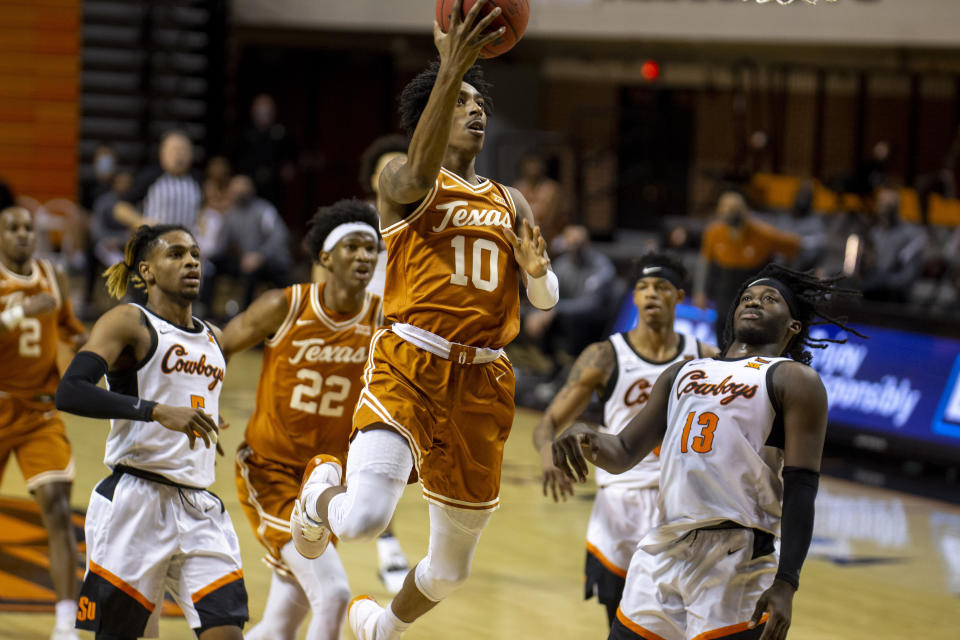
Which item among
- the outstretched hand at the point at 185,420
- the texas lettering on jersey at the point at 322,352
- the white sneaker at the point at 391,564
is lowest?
the white sneaker at the point at 391,564

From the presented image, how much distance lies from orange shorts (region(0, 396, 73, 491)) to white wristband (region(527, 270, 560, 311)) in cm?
250

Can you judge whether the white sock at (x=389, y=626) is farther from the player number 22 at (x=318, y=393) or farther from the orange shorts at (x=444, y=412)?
the player number 22 at (x=318, y=393)

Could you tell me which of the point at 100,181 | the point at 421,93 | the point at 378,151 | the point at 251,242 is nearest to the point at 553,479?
the point at 421,93

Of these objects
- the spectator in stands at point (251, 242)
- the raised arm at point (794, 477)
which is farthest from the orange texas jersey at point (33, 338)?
the spectator in stands at point (251, 242)

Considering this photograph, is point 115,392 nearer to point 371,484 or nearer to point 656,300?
point 371,484

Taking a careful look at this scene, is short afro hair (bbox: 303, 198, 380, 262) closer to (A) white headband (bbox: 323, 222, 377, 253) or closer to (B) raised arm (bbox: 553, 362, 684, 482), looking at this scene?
(A) white headband (bbox: 323, 222, 377, 253)

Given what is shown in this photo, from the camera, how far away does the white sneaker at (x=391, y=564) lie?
21.9 ft

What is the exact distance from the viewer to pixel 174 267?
476 cm

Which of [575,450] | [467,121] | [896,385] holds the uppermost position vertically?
[467,121]

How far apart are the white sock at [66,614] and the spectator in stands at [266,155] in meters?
11.2

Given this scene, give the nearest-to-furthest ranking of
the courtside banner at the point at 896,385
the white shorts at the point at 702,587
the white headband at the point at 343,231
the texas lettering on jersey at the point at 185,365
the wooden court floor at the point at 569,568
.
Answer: the white shorts at the point at 702,587
the texas lettering on jersey at the point at 185,365
the white headband at the point at 343,231
the wooden court floor at the point at 569,568
the courtside banner at the point at 896,385

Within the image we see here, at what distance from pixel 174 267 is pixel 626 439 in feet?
5.71

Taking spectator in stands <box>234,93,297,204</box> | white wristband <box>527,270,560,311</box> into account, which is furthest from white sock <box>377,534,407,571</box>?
spectator in stands <box>234,93,297,204</box>

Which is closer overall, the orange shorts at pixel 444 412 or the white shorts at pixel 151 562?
the orange shorts at pixel 444 412
